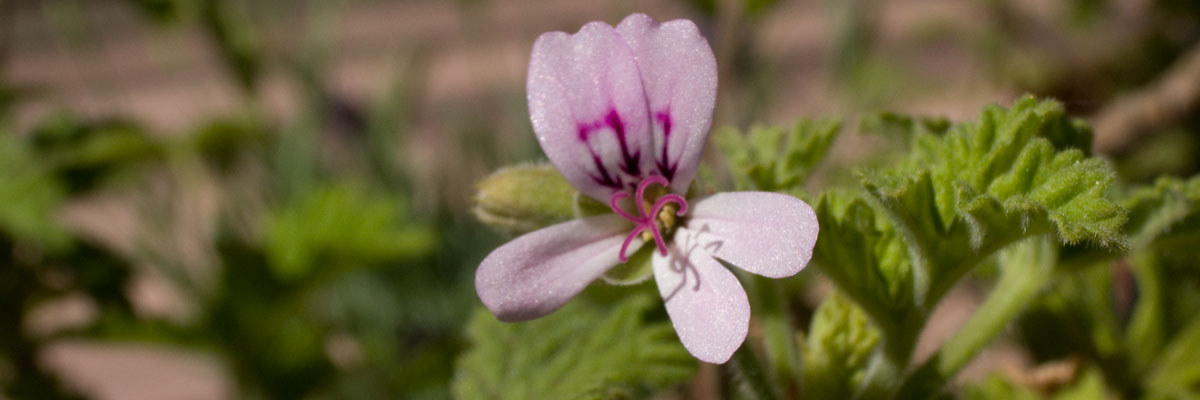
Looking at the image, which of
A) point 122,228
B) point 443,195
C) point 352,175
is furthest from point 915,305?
point 122,228

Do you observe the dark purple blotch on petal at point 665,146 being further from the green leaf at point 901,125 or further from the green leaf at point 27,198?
the green leaf at point 27,198

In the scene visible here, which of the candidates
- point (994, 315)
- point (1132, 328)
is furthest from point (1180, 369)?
point (994, 315)

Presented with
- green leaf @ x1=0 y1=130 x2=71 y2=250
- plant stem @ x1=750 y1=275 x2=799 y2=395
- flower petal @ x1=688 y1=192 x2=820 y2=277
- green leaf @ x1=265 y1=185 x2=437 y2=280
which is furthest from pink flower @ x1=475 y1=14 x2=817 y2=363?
green leaf @ x1=0 y1=130 x2=71 y2=250

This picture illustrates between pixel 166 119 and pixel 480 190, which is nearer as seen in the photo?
pixel 480 190

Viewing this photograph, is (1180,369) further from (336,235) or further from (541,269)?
(336,235)

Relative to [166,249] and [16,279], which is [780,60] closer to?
[166,249]

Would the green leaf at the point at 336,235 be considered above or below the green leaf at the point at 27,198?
below

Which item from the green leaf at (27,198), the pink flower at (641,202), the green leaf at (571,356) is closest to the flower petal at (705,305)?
the pink flower at (641,202)
